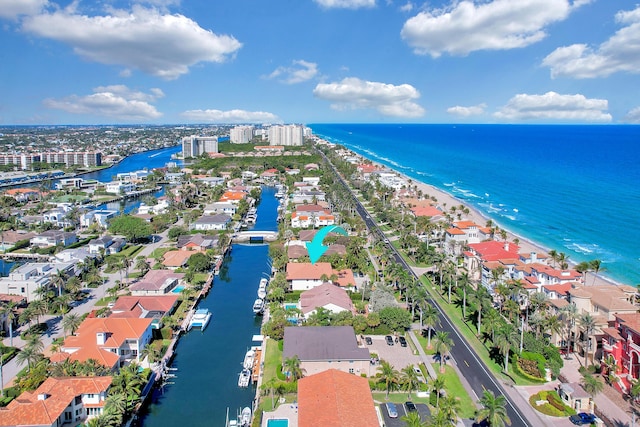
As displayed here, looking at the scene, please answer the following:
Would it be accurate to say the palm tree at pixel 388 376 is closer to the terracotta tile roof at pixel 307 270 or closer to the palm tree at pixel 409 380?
the palm tree at pixel 409 380

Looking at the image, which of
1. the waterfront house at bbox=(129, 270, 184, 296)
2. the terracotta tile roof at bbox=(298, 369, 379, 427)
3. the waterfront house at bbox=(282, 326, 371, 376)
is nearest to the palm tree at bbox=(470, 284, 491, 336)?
the waterfront house at bbox=(282, 326, 371, 376)

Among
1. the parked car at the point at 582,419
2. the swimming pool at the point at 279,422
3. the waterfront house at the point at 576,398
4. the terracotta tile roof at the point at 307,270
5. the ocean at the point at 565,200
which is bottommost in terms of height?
the swimming pool at the point at 279,422

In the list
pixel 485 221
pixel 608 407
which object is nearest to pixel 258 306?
pixel 608 407

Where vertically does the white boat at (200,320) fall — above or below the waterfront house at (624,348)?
below

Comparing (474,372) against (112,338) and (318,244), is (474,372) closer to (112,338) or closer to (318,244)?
(112,338)

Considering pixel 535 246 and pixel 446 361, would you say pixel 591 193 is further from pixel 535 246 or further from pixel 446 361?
pixel 446 361

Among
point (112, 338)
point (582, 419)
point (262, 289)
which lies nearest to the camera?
point (582, 419)

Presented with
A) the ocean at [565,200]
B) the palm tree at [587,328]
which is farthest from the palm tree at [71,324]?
the ocean at [565,200]
